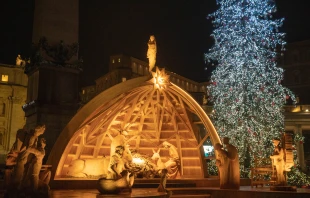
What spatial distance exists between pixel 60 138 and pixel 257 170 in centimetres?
749

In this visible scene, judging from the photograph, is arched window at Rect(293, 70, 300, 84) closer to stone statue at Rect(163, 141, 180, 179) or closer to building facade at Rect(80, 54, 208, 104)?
building facade at Rect(80, 54, 208, 104)

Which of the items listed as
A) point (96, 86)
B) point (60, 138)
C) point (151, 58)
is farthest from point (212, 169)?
point (96, 86)

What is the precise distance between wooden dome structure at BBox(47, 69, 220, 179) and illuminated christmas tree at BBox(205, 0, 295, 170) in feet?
26.0

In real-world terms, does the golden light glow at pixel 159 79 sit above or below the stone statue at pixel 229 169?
above

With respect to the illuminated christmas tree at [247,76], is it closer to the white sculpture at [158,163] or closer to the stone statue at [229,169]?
the white sculpture at [158,163]

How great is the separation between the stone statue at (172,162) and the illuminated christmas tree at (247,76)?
30.1 ft

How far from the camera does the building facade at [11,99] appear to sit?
52.4 metres

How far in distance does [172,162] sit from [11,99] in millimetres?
41518

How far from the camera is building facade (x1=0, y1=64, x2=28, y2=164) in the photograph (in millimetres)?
52441

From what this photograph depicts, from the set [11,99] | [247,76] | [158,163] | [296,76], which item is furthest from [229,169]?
[296,76]

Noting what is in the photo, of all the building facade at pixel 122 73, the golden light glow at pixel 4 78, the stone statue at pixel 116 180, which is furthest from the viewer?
the building facade at pixel 122 73

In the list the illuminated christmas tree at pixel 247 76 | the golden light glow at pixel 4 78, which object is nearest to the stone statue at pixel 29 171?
the illuminated christmas tree at pixel 247 76

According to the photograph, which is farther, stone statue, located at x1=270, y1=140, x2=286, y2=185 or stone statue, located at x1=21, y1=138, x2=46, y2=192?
stone statue, located at x1=270, y1=140, x2=286, y2=185

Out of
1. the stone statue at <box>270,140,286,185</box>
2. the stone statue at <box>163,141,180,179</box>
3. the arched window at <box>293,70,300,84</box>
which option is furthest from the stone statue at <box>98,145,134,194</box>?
the arched window at <box>293,70,300,84</box>
